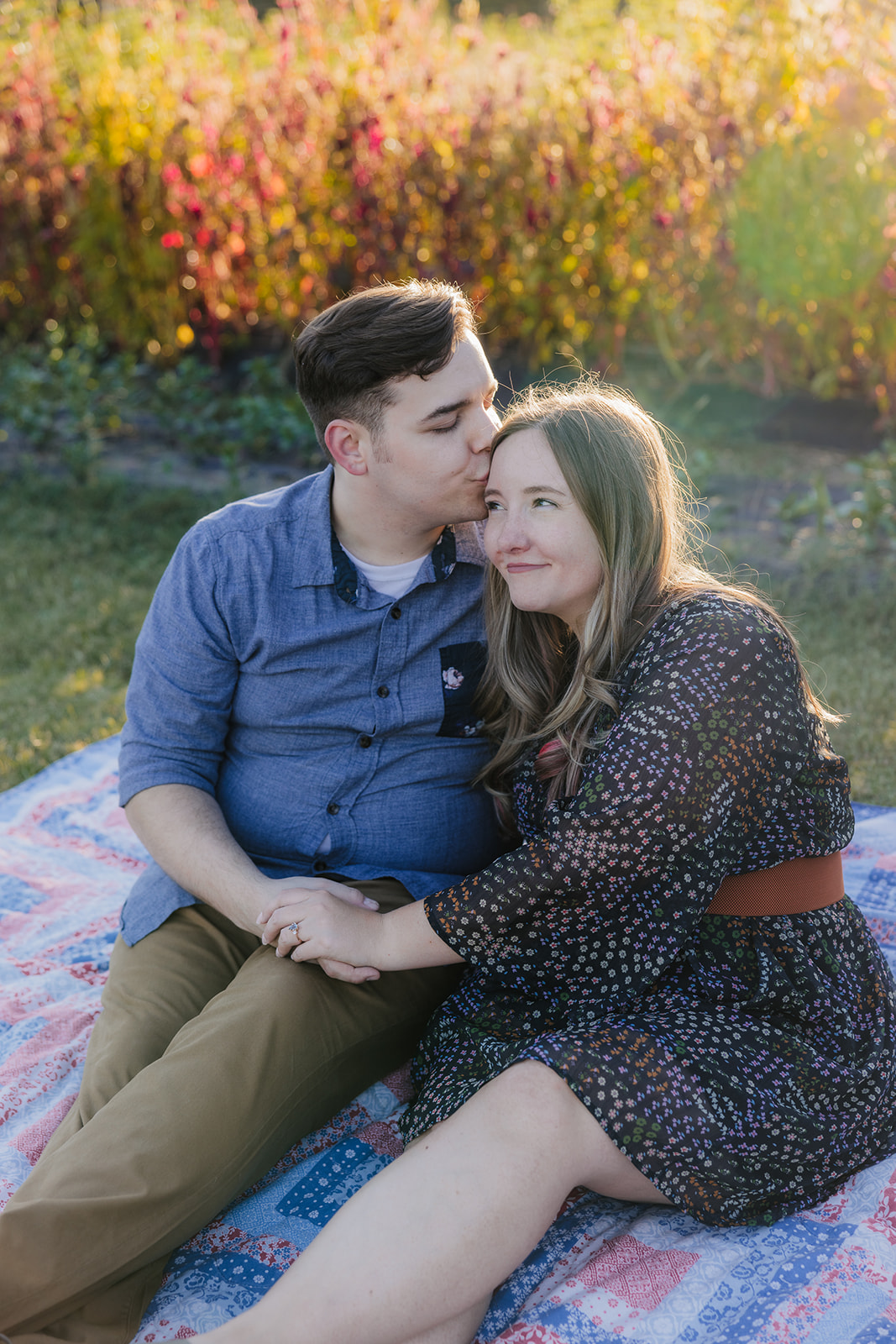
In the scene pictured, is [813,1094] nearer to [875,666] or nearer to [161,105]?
[875,666]

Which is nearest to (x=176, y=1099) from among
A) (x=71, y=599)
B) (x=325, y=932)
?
(x=325, y=932)

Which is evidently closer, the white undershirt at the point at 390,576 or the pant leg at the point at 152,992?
the pant leg at the point at 152,992

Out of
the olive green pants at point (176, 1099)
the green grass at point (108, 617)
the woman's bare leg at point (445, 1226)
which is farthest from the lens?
the green grass at point (108, 617)

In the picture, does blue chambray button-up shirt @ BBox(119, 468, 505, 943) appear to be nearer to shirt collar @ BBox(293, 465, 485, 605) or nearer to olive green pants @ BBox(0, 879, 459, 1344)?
shirt collar @ BBox(293, 465, 485, 605)

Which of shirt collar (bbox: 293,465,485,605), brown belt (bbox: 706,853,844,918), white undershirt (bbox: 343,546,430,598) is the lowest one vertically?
brown belt (bbox: 706,853,844,918)

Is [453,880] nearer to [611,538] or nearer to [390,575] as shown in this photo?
[390,575]

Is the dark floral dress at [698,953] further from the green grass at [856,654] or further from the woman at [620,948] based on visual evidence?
the green grass at [856,654]

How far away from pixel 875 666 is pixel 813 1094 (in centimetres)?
293

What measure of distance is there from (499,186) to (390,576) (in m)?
4.61

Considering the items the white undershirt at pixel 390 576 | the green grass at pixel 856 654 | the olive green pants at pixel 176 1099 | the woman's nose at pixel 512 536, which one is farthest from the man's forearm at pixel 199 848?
the green grass at pixel 856 654

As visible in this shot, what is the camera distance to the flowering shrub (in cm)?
621

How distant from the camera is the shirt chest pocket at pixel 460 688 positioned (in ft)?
8.89

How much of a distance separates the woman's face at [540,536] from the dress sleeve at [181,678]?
25.8 inches

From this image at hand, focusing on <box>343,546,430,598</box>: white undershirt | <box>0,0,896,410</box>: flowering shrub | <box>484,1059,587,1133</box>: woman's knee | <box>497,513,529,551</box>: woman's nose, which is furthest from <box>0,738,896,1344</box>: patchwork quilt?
<box>0,0,896,410</box>: flowering shrub
